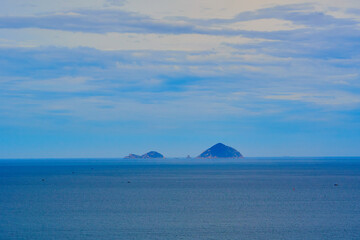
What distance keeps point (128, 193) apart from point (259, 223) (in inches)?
1616

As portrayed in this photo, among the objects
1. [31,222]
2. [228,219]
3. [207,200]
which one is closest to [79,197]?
[207,200]

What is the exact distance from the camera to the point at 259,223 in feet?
186

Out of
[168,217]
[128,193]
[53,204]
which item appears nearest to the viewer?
[168,217]

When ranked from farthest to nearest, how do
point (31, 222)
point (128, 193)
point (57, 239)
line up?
point (128, 193) < point (31, 222) < point (57, 239)

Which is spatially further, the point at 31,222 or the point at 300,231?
the point at 31,222

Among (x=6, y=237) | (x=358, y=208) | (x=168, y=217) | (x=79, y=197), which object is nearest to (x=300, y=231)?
(x=168, y=217)

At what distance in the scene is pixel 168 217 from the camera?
6094 centimetres

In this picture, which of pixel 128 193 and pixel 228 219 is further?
pixel 128 193

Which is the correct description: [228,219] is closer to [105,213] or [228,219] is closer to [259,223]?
[259,223]

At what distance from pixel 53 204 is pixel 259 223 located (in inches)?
1280

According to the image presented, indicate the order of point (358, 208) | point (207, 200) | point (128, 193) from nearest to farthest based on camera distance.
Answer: point (358, 208), point (207, 200), point (128, 193)

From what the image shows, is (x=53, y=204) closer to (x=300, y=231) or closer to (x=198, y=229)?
(x=198, y=229)

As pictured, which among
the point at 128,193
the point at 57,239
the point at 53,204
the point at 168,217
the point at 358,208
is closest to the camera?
the point at 57,239

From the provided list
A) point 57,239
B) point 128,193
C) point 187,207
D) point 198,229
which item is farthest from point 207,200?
point 57,239
